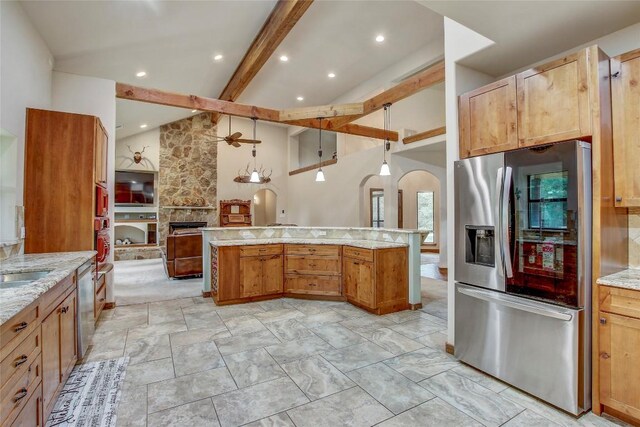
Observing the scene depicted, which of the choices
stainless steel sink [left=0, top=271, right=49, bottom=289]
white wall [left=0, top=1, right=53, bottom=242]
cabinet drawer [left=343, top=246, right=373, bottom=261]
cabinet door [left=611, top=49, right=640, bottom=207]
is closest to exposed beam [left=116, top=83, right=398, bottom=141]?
A: white wall [left=0, top=1, right=53, bottom=242]

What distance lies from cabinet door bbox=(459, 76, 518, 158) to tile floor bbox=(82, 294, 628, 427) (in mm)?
1813

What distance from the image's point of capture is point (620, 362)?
189 cm

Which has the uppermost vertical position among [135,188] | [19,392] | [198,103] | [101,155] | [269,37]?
[269,37]

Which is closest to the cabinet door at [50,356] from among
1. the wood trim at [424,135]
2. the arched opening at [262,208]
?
the wood trim at [424,135]

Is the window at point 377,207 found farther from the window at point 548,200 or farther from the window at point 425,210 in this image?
the window at point 548,200

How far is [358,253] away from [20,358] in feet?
10.9

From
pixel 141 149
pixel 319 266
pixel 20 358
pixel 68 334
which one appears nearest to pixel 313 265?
pixel 319 266

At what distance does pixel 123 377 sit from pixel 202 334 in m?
0.93

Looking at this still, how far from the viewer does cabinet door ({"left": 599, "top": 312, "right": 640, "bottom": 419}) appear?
183 cm

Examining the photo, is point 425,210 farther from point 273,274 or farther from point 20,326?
point 20,326

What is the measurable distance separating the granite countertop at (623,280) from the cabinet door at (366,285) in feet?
7.49

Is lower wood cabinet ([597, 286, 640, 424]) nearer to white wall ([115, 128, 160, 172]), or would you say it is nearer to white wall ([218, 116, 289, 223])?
white wall ([218, 116, 289, 223])

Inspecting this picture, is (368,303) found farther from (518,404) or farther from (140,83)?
(140,83)

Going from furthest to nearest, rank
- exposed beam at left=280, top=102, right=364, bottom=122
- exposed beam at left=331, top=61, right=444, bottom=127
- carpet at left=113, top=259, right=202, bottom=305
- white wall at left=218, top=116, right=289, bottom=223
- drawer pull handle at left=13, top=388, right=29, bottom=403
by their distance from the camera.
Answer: white wall at left=218, top=116, right=289, bottom=223
carpet at left=113, top=259, right=202, bottom=305
exposed beam at left=280, top=102, right=364, bottom=122
exposed beam at left=331, top=61, right=444, bottom=127
drawer pull handle at left=13, top=388, right=29, bottom=403
